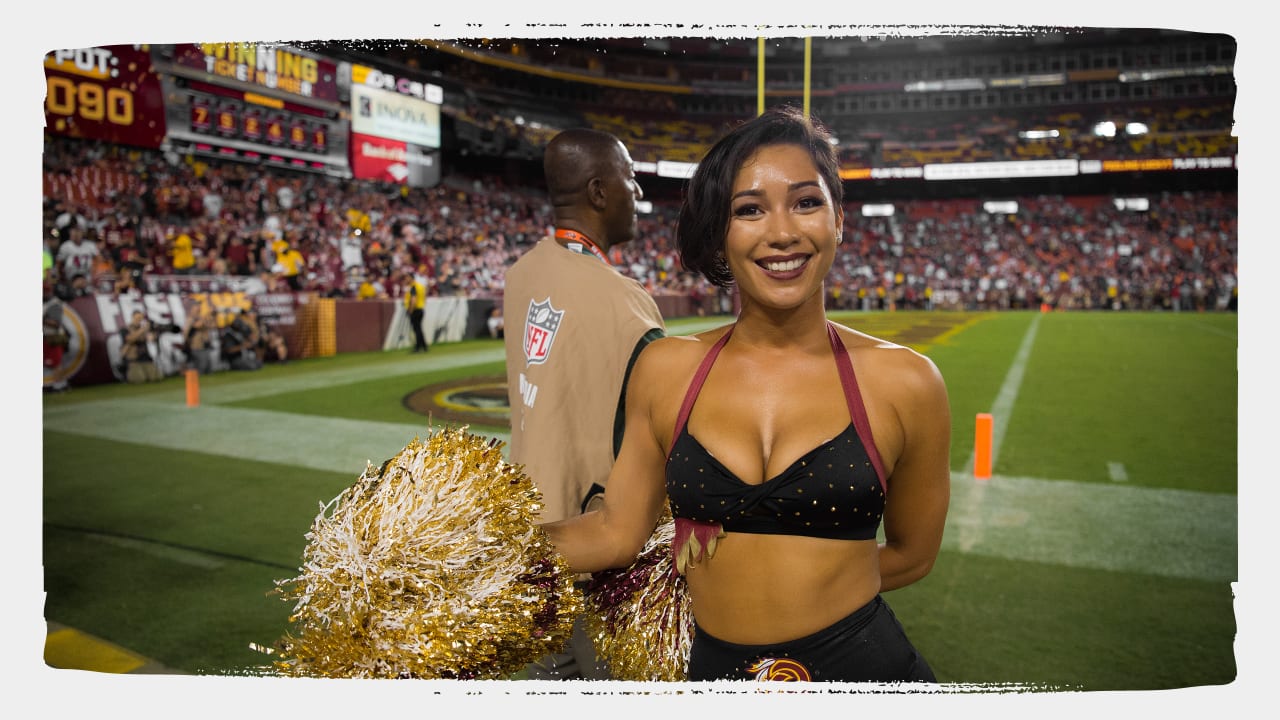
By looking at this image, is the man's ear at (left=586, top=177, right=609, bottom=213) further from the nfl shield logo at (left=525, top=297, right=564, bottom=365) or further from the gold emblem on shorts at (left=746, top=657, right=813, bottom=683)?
the gold emblem on shorts at (left=746, top=657, right=813, bottom=683)

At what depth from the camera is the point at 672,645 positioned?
1399 millimetres

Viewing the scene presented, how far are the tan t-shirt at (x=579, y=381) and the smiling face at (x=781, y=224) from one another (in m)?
0.56

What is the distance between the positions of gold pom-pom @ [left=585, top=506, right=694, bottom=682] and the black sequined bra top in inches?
5.3

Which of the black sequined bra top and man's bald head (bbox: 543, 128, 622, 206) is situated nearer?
the black sequined bra top

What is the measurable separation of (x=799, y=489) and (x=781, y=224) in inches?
15.1

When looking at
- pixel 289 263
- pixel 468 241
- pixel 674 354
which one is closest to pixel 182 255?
pixel 289 263

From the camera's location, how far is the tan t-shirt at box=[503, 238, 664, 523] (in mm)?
1771

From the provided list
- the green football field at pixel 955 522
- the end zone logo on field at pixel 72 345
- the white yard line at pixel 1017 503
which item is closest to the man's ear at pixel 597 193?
the green football field at pixel 955 522

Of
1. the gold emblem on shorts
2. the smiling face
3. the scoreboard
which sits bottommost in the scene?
the gold emblem on shorts

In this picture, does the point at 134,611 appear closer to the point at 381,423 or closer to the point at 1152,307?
the point at 381,423

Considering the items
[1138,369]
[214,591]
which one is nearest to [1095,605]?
[214,591]

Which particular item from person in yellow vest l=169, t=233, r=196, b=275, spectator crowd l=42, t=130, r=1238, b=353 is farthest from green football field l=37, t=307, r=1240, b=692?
person in yellow vest l=169, t=233, r=196, b=275

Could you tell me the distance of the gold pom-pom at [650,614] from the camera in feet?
4.58

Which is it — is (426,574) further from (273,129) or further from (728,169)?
(273,129)
